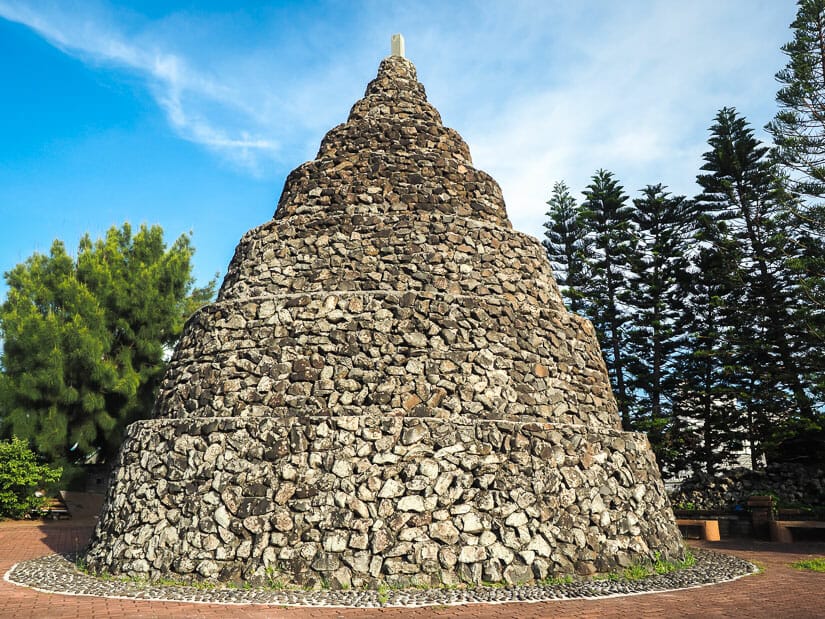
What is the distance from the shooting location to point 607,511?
7.30 m

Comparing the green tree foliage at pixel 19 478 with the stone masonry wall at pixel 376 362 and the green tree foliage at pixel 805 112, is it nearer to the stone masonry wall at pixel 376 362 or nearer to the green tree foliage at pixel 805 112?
the stone masonry wall at pixel 376 362

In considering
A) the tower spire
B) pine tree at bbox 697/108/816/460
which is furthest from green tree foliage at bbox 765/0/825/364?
the tower spire

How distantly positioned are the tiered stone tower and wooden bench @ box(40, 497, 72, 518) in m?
10.1

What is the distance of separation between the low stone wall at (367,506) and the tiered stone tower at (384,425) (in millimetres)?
21

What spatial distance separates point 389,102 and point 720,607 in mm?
10061

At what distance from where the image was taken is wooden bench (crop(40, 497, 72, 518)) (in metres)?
15.9

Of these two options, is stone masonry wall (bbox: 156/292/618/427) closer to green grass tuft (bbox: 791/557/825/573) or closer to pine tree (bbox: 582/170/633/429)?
green grass tuft (bbox: 791/557/825/573)

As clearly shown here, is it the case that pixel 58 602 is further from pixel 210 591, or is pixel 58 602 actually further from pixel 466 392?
pixel 466 392

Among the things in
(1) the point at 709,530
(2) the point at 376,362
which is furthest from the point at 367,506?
(1) the point at 709,530

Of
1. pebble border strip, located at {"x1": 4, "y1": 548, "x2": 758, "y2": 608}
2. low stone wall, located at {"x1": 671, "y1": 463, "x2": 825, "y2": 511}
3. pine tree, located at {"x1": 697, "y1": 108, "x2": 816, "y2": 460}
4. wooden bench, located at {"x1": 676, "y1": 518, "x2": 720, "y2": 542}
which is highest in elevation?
pine tree, located at {"x1": 697, "y1": 108, "x2": 816, "y2": 460}

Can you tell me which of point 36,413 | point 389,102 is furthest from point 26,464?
point 389,102

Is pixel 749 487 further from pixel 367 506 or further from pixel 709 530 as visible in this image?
pixel 367 506

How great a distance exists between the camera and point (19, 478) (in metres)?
14.8

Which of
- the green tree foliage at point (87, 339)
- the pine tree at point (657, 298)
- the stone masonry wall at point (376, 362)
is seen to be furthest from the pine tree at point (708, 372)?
the green tree foliage at point (87, 339)
